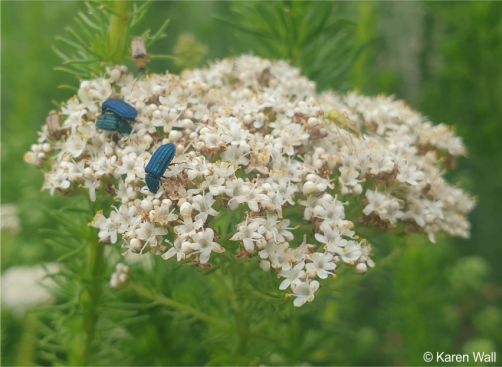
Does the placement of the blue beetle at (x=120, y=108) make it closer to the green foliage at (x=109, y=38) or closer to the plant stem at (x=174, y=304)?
the green foliage at (x=109, y=38)

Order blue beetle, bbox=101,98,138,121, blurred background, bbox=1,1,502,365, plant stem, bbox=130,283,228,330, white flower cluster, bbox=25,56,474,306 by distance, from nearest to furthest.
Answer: white flower cluster, bbox=25,56,474,306 < blue beetle, bbox=101,98,138,121 < plant stem, bbox=130,283,228,330 < blurred background, bbox=1,1,502,365

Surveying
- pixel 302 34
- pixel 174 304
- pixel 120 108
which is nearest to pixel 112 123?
pixel 120 108

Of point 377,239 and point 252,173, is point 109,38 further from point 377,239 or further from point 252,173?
point 377,239

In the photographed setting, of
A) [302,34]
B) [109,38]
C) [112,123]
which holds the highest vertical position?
[302,34]

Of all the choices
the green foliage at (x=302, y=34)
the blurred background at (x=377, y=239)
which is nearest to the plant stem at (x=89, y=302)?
the blurred background at (x=377, y=239)

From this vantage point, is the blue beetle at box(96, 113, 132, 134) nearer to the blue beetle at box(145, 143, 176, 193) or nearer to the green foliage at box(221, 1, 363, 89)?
the blue beetle at box(145, 143, 176, 193)

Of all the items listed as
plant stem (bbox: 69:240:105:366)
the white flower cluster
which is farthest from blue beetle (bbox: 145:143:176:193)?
plant stem (bbox: 69:240:105:366)
